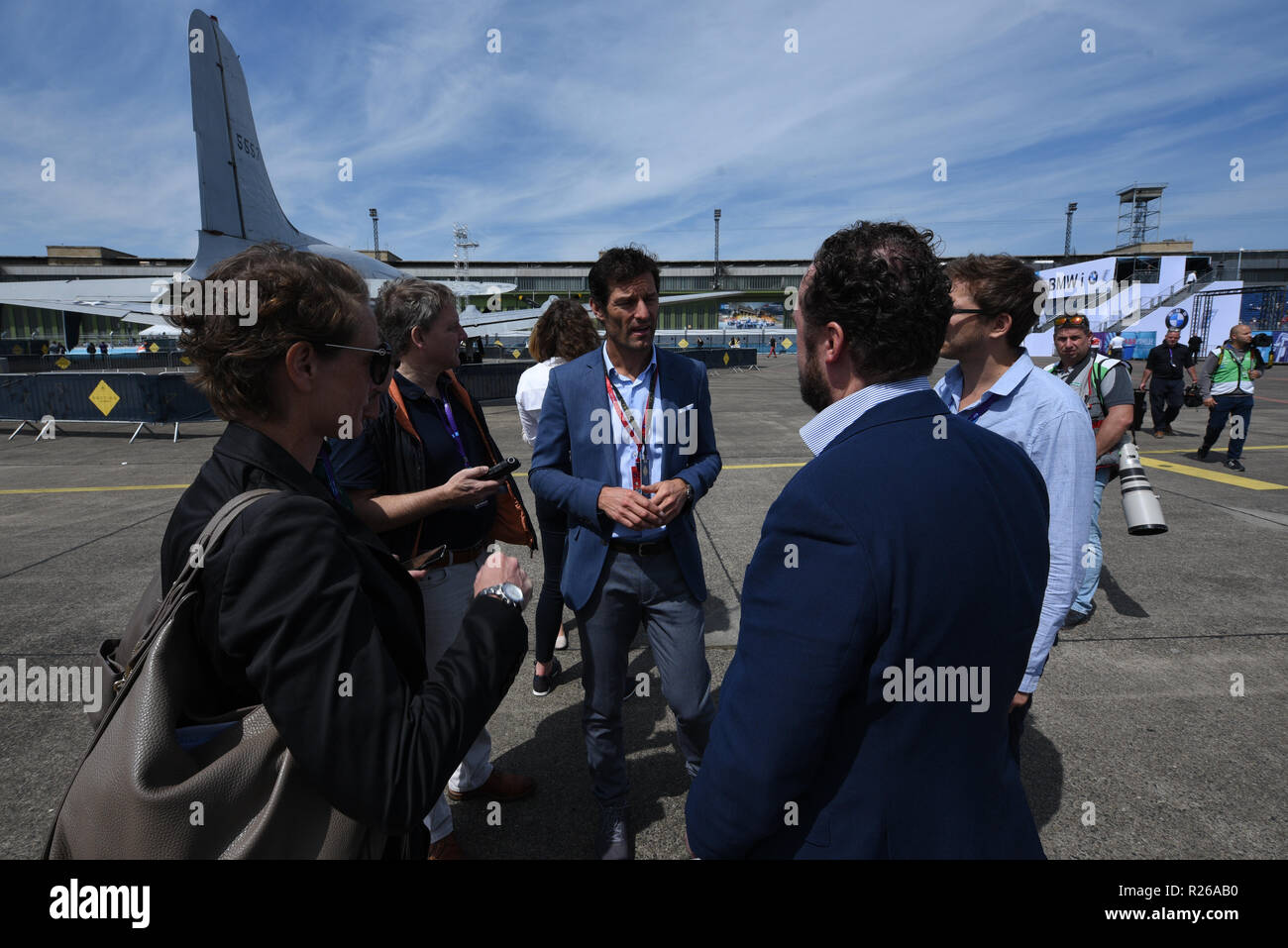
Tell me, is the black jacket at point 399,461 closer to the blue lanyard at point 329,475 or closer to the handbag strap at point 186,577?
the blue lanyard at point 329,475

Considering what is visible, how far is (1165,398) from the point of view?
1167cm

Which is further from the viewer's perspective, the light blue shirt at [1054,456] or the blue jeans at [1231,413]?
the blue jeans at [1231,413]

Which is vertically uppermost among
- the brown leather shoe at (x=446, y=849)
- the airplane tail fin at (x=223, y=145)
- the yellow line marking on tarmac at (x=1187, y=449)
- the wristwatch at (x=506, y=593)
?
the airplane tail fin at (x=223, y=145)

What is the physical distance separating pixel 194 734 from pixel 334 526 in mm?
394

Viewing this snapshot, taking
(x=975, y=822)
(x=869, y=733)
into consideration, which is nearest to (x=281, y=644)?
(x=869, y=733)

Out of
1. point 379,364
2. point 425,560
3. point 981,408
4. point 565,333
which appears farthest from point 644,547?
point 565,333

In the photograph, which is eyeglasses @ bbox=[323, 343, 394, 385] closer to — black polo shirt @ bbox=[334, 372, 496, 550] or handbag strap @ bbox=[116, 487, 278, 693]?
handbag strap @ bbox=[116, 487, 278, 693]

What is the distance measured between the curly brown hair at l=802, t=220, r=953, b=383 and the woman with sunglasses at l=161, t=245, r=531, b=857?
3.05 feet

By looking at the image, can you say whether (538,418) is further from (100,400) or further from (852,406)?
(100,400)

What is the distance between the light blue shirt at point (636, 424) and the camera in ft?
8.88

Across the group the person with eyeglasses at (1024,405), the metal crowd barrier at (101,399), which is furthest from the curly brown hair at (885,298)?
the metal crowd barrier at (101,399)

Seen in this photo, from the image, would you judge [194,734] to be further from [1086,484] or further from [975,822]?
[1086,484]

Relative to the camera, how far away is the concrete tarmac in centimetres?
265

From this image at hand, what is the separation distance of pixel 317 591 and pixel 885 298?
1.14 meters
